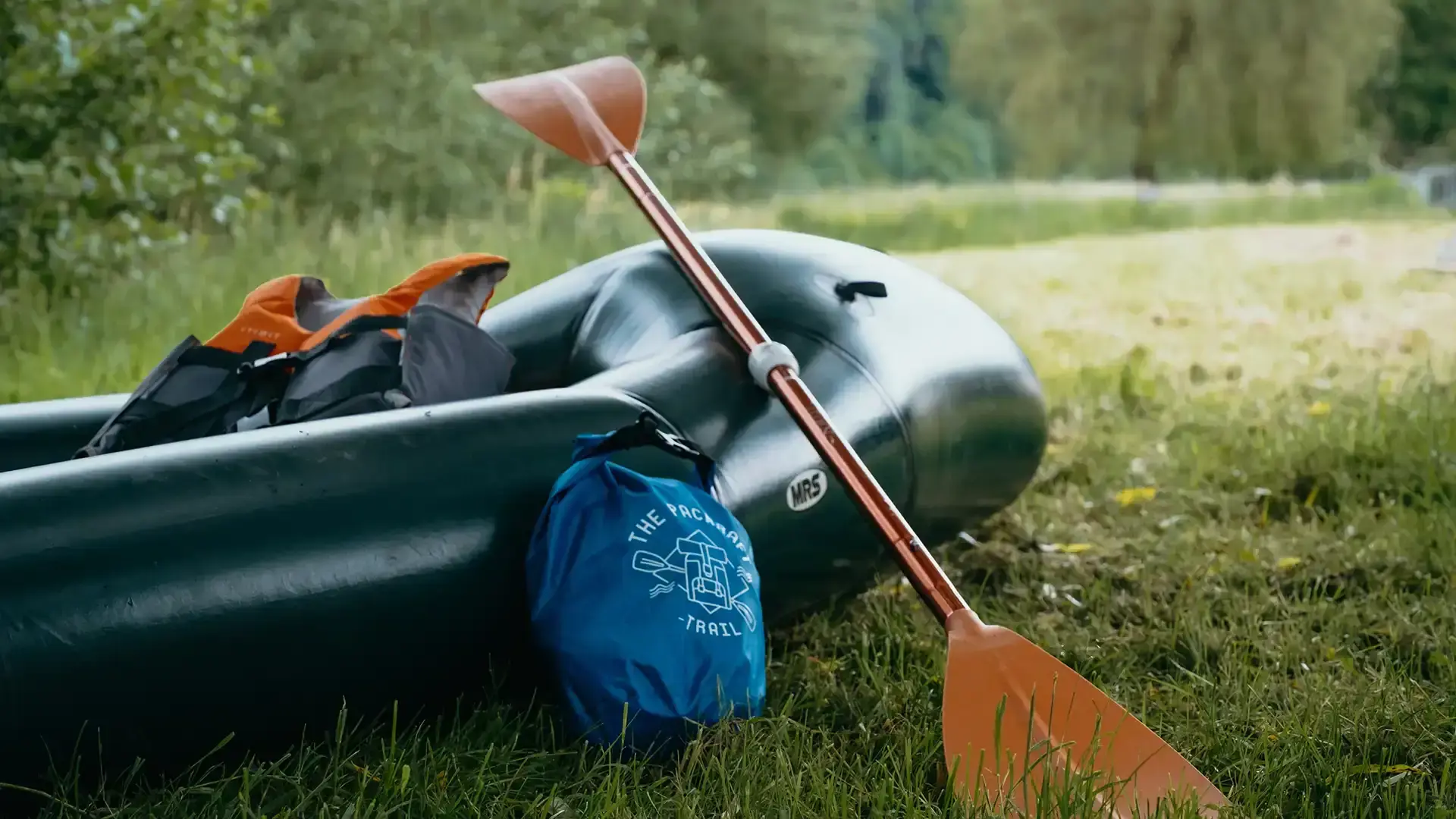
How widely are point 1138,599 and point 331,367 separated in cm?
122

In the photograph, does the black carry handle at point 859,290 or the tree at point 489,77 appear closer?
the black carry handle at point 859,290

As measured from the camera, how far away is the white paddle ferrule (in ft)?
5.53

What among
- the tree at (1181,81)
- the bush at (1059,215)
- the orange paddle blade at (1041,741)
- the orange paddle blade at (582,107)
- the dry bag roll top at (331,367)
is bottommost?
the bush at (1059,215)

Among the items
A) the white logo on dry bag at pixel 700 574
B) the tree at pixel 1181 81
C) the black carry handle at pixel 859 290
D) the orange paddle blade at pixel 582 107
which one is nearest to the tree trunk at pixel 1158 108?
the tree at pixel 1181 81

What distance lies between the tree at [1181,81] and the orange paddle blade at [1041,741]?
6294 millimetres

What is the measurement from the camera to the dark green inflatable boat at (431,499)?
122 cm

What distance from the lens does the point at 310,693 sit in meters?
1.33

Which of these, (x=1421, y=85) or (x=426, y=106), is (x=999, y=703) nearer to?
(x=426, y=106)

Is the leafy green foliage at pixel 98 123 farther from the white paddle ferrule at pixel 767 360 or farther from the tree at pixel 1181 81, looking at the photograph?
the tree at pixel 1181 81

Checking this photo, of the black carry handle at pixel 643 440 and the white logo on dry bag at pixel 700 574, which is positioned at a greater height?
the black carry handle at pixel 643 440

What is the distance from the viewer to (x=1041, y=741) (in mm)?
1404

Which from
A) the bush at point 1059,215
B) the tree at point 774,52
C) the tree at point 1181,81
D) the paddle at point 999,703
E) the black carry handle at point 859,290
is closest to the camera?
the paddle at point 999,703

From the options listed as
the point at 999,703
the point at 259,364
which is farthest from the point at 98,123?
the point at 999,703

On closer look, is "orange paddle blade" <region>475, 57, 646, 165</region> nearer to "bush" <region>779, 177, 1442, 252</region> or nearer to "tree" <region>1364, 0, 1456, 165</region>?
"bush" <region>779, 177, 1442, 252</region>
